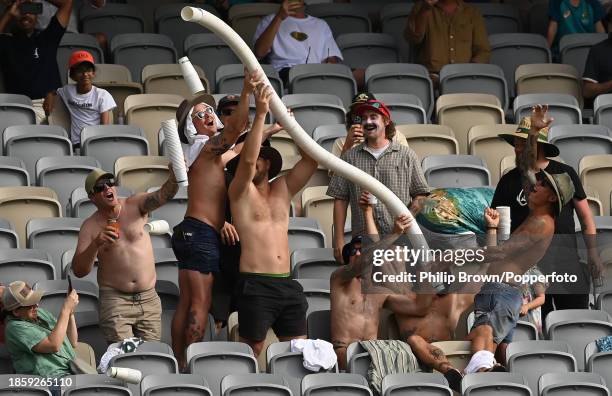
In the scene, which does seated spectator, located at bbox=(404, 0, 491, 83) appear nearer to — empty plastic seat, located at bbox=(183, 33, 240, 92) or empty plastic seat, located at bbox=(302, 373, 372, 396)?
empty plastic seat, located at bbox=(183, 33, 240, 92)

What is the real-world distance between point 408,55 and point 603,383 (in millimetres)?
6170

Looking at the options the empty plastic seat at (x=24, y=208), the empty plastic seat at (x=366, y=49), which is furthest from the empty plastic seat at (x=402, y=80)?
the empty plastic seat at (x=24, y=208)

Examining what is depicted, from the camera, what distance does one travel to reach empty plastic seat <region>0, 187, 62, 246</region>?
15547 millimetres

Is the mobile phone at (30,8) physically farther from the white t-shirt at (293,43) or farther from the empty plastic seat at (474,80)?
the empty plastic seat at (474,80)

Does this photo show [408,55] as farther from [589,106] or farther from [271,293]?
[271,293]

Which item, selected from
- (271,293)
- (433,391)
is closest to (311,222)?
(271,293)

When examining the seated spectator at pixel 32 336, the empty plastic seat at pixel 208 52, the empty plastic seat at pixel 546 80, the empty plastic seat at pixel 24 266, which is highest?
the empty plastic seat at pixel 208 52

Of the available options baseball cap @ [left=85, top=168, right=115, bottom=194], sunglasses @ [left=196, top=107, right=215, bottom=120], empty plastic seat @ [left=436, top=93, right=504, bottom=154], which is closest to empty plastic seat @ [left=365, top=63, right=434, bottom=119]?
empty plastic seat @ [left=436, top=93, right=504, bottom=154]

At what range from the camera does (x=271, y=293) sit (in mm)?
14211

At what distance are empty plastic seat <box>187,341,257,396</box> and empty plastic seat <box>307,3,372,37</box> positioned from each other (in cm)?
633

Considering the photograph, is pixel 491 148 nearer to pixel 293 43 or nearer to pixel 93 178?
pixel 293 43

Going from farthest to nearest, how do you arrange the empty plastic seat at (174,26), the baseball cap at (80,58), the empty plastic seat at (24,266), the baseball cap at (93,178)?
1. the empty plastic seat at (174,26)
2. the baseball cap at (80,58)
3. the empty plastic seat at (24,266)
4. the baseball cap at (93,178)

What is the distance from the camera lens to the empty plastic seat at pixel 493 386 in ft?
44.5

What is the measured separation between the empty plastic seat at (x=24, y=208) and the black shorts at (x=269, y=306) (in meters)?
1.97
